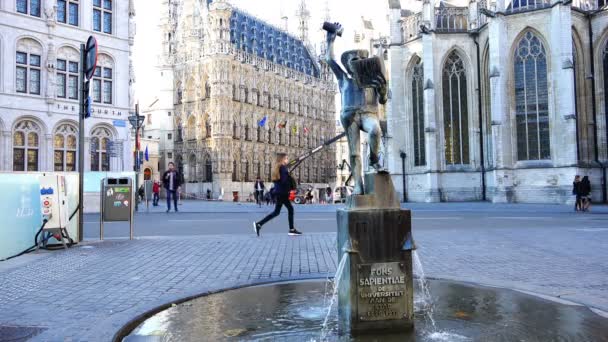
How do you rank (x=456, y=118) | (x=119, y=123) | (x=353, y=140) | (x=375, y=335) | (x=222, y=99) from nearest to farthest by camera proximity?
1. (x=375, y=335)
2. (x=353, y=140)
3. (x=119, y=123)
4. (x=456, y=118)
5. (x=222, y=99)

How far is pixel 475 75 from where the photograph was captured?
112 feet

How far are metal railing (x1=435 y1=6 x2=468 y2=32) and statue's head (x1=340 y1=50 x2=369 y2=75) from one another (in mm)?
33611

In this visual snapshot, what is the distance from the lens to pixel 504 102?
30797 millimetres

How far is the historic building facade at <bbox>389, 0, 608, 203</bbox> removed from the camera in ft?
97.3

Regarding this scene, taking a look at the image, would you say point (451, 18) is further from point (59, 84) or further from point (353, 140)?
point (353, 140)

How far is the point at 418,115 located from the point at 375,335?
33.5m

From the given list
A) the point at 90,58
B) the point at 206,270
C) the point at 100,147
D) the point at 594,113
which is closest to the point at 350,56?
the point at 206,270

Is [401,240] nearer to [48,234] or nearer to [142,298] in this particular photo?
[142,298]

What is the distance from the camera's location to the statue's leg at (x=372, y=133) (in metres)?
4.67

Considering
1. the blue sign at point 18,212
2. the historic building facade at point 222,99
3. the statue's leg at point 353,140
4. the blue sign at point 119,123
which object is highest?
the historic building facade at point 222,99

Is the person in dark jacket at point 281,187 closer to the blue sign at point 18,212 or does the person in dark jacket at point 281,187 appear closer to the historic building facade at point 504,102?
the blue sign at point 18,212

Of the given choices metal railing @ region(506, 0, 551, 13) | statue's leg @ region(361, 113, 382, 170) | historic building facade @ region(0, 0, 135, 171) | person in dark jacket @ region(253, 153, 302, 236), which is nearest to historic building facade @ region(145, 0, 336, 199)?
historic building facade @ region(0, 0, 135, 171)

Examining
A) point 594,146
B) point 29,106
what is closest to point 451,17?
point 594,146

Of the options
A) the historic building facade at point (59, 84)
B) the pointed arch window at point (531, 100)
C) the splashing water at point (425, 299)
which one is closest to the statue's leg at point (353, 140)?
the splashing water at point (425, 299)
